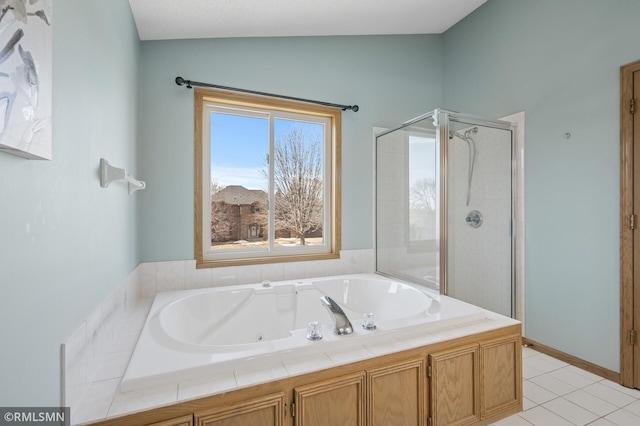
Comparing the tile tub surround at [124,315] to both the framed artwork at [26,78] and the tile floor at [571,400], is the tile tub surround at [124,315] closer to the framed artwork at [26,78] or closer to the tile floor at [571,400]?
the framed artwork at [26,78]

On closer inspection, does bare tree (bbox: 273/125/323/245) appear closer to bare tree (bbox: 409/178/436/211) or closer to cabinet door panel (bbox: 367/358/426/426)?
bare tree (bbox: 409/178/436/211)

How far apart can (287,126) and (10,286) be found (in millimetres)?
2329

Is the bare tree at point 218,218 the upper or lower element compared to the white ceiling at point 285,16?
lower

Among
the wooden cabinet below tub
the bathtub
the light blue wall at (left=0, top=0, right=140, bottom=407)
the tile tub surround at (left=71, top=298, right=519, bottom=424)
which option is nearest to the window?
the bathtub

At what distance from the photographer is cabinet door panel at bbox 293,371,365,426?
1258mm

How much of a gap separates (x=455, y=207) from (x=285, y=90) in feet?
5.63

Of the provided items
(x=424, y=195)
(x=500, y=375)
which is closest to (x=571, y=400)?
(x=500, y=375)

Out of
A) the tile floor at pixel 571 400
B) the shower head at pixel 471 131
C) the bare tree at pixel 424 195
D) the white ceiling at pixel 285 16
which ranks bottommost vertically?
the tile floor at pixel 571 400

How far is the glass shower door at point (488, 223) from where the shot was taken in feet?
8.57

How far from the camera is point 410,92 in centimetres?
319

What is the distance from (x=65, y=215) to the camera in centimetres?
104

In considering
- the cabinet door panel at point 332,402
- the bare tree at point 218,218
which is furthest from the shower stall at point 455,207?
the bare tree at point 218,218

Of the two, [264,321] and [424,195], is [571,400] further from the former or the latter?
[264,321]

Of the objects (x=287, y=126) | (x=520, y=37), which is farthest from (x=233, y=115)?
(x=520, y=37)
